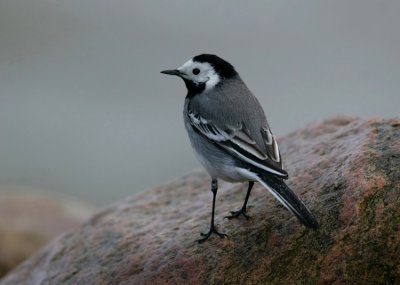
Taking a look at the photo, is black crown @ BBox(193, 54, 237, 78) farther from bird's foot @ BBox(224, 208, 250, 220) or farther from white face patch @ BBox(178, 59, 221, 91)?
bird's foot @ BBox(224, 208, 250, 220)

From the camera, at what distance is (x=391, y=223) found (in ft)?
18.5

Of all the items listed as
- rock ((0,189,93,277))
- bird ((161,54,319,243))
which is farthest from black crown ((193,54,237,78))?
rock ((0,189,93,277))

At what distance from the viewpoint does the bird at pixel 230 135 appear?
6.07 metres

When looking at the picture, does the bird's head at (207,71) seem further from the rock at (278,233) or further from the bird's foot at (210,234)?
the bird's foot at (210,234)

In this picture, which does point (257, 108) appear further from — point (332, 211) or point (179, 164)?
point (179, 164)

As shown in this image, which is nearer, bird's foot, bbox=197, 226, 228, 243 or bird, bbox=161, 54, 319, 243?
bird, bbox=161, 54, 319, 243

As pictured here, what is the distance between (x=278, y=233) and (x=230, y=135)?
1.08 meters

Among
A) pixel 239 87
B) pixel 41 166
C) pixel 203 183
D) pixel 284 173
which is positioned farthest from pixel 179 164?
pixel 284 173

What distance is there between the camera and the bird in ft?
19.9

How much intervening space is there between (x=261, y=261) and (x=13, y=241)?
15.3 ft

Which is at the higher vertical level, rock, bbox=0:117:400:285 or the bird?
the bird

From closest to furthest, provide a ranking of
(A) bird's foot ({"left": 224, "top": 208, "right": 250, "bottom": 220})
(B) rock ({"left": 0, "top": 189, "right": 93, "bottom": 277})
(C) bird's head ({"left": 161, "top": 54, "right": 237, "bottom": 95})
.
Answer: (A) bird's foot ({"left": 224, "top": 208, "right": 250, "bottom": 220}) → (C) bird's head ({"left": 161, "top": 54, "right": 237, "bottom": 95}) → (B) rock ({"left": 0, "top": 189, "right": 93, "bottom": 277})

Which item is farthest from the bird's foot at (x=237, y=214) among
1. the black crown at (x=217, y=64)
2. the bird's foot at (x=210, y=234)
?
the black crown at (x=217, y=64)

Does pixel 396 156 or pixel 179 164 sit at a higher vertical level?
pixel 396 156
